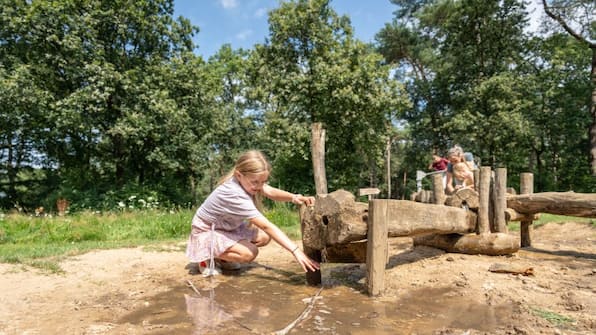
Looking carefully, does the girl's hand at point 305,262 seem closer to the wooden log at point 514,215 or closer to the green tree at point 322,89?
the wooden log at point 514,215

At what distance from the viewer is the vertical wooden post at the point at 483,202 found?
4512 mm

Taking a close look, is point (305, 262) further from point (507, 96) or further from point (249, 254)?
point (507, 96)

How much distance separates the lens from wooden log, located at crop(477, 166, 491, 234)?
4.51 meters

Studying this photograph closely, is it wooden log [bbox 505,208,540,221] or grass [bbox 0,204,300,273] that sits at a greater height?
wooden log [bbox 505,208,540,221]

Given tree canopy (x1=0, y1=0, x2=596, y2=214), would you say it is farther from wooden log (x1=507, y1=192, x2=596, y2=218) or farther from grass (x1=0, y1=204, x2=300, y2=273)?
wooden log (x1=507, y1=192, x2=596, y2=218)

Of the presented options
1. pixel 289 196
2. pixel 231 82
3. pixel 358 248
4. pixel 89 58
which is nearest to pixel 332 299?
pixel 358 248

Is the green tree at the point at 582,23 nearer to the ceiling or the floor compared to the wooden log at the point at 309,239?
nearer to the ceiling

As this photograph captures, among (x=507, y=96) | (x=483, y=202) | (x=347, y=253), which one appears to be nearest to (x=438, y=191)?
(x=483, y=202)

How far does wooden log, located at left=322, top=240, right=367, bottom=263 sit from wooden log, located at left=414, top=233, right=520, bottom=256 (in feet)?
5.45

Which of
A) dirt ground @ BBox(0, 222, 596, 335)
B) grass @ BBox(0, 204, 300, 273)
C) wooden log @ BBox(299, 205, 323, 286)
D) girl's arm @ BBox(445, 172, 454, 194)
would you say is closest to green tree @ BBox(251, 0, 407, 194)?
grass @ BBox(0, 204, 300, 273)

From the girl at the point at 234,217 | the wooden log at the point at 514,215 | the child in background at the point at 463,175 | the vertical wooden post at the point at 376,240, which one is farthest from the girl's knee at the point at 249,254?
the child in background at the point at 463,175

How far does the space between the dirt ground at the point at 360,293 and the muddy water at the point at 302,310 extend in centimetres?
1

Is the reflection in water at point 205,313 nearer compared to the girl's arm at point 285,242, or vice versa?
the reflection in water at point 205,313

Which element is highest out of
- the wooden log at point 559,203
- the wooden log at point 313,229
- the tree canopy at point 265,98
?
the tree canopy at point 265,98
